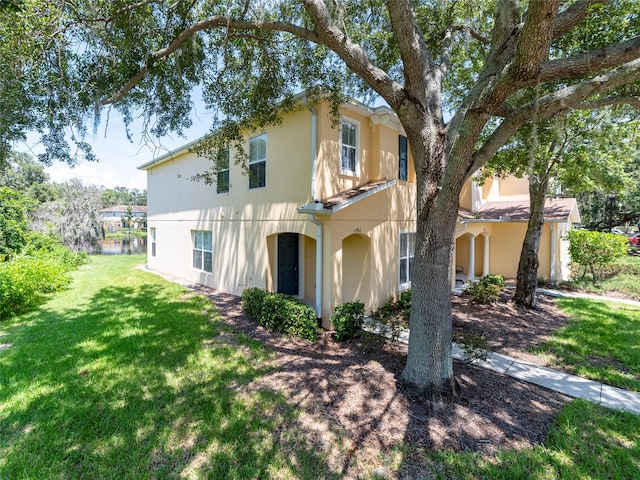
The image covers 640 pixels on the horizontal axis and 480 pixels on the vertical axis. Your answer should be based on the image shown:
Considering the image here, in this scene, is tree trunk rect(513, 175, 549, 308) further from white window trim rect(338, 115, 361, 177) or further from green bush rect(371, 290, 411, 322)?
white window trim rect(338, 115, 361, 177)

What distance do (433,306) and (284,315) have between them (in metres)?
3.86

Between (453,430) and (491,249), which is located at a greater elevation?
(491,249)

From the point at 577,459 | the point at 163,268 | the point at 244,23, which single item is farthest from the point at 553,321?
the point at 163,268

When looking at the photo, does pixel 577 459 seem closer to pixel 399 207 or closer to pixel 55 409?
pixel 55 409

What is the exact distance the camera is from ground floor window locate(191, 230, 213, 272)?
12.7m

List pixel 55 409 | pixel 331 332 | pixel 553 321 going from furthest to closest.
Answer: pixel 553 321, pixel 331 332, pixel 55 409

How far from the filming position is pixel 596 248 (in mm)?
13031

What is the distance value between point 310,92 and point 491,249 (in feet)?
42.7

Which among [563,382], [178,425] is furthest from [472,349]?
[178,425]

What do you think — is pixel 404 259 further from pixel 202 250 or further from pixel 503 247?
pixel 202 250

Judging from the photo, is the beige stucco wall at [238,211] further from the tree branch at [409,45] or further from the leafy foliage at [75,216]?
the leafy foliage at [75,216]

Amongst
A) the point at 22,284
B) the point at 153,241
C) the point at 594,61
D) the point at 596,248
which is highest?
the point at 594,61

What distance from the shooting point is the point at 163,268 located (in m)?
16.3

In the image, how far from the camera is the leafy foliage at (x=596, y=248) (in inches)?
506
